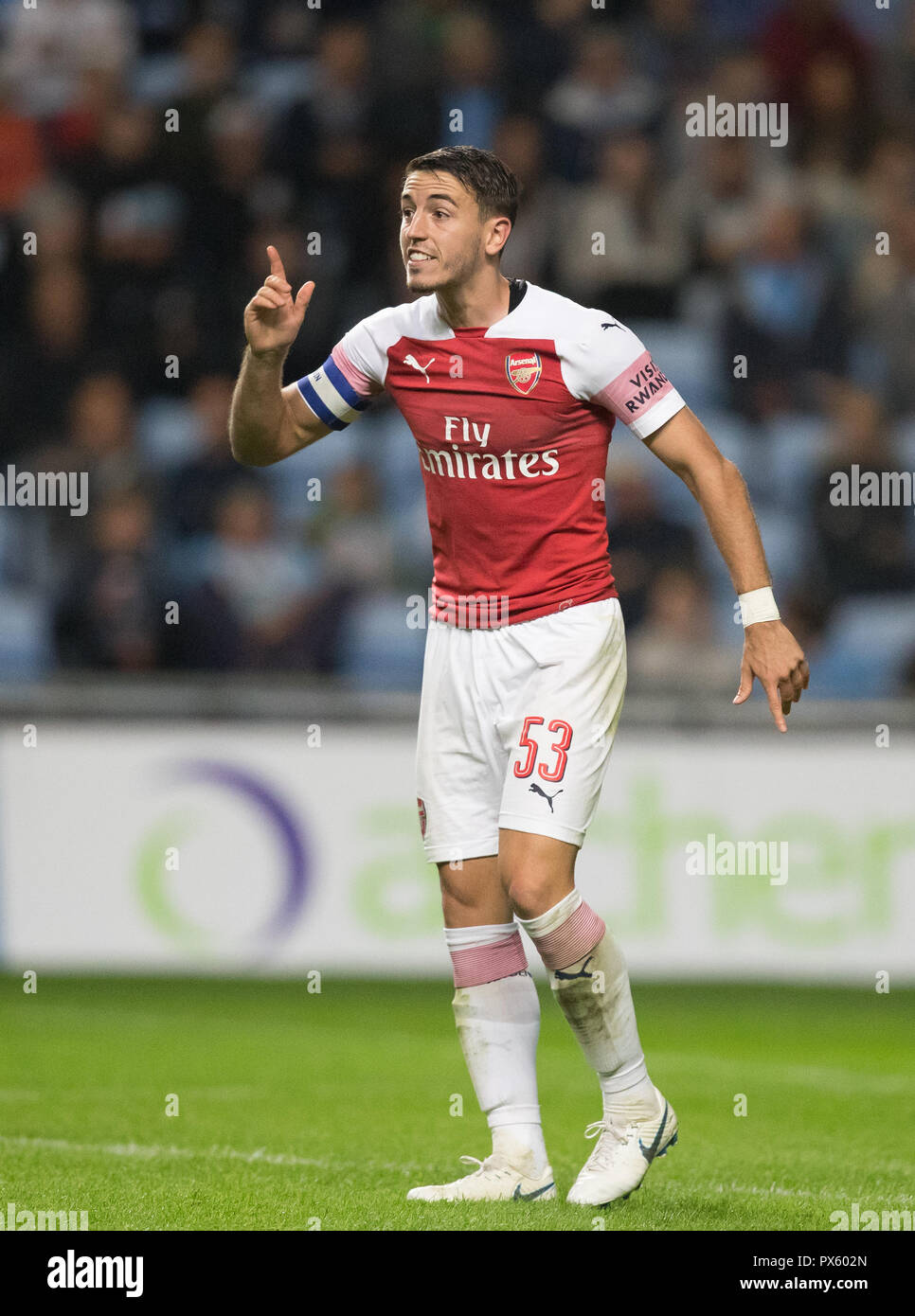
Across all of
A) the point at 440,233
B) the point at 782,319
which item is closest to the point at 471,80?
the point at 782,319

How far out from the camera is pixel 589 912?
15.9 feet

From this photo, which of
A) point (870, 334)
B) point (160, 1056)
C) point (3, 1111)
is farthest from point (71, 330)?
point (3, 1111)

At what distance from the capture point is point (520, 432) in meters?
4.83

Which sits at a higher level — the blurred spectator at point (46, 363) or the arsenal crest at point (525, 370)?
the blurred spectator at point (46, 363)

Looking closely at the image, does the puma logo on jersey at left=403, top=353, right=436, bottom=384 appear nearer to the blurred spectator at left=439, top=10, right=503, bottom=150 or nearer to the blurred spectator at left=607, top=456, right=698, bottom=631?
the blurred spectator at left=607, top=456, right=698, bottom=631

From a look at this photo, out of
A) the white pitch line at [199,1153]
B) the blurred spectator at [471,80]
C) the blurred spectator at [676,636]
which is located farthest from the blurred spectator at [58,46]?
the white pitch line at [199,1153]

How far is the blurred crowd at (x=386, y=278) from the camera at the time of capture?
1069 cm

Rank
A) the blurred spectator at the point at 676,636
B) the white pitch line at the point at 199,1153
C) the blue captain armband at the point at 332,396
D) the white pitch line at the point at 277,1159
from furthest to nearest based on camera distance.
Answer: the blurred spectator at the point at 676,636, the white pitch line at the point at 199,1153, the blue captain armband at the point at 332,396, the white pitch line at the point at 277,1159

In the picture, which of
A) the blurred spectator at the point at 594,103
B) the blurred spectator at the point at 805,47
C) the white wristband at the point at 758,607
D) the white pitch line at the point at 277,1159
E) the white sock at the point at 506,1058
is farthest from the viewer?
the blurred spectator at the point at 805,47

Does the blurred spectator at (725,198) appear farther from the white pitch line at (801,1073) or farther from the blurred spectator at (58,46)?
the white pitch line at (801,1073)

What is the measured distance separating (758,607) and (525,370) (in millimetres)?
825

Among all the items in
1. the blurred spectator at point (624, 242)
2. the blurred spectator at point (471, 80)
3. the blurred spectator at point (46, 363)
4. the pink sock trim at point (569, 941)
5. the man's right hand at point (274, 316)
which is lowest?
the pink sock trim at point (569, 941)

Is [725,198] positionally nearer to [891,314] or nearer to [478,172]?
[891,314]

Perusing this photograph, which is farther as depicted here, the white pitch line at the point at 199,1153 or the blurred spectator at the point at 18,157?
the blurred spectator at the point at 18,157
